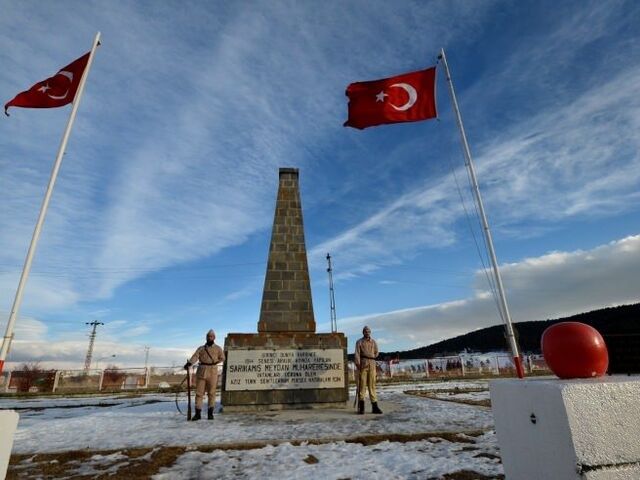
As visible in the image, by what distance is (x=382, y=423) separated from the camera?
763 centimetres

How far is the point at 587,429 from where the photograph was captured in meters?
2.32

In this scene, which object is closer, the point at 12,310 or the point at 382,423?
the point at 12,310

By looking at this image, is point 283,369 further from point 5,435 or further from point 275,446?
point 5,435

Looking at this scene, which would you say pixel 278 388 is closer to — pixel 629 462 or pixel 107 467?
pixel 107 467

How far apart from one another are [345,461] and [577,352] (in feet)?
10.8

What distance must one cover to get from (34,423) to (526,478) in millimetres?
10301

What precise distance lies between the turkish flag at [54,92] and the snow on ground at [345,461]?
23.3ft

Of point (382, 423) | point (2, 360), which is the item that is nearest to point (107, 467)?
point (2, 360)

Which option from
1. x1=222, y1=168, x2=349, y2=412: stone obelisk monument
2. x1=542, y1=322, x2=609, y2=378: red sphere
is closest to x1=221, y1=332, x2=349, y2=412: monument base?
x1=222, y1=168, x2=349, y2=412: stone obelisk monument

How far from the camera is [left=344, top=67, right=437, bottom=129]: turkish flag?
8812mm

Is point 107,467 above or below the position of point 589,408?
below

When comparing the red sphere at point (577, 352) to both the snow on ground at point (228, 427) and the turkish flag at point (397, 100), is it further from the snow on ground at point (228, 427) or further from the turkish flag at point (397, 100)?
the turkish flag at point (397, 100)

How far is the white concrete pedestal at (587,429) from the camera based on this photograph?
2.29m

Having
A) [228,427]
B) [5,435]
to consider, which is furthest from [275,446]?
[5,435]
